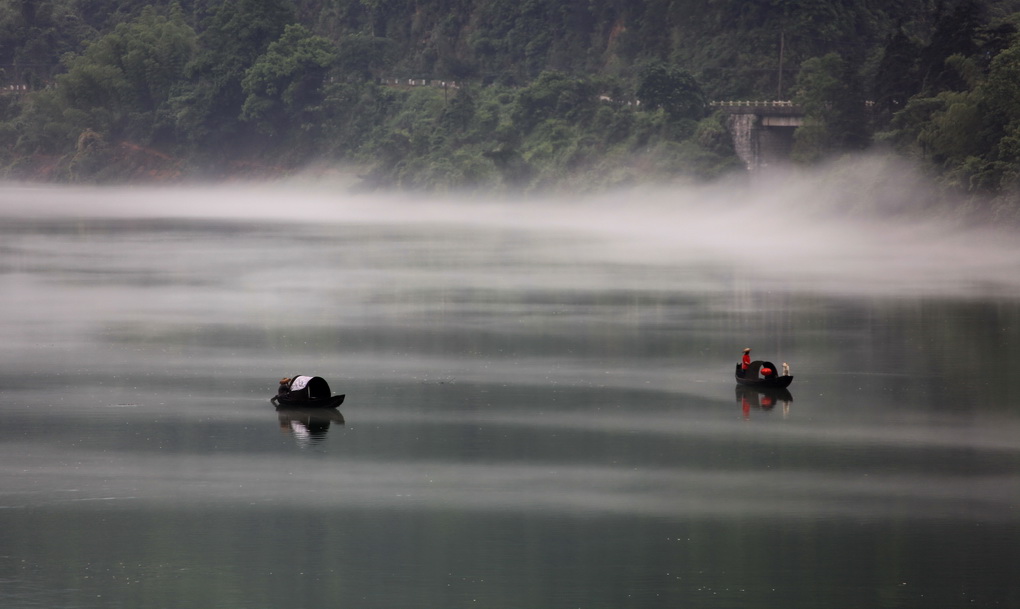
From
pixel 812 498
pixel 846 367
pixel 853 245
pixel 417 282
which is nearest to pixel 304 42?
pixel 853 245

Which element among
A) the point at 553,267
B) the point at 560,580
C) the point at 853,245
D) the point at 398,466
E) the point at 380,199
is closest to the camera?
the point at 560,580

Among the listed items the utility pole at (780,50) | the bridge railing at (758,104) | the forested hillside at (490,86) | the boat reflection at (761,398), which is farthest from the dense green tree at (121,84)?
the boat reflection at (761,398)

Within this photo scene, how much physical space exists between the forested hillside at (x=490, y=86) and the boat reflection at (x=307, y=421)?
46.5 metres

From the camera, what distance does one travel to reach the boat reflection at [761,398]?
3200 cm

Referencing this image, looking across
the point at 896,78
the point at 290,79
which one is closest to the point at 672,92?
the point at 896,78

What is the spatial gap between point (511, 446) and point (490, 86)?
10604cm

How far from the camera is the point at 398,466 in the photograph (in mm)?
26703

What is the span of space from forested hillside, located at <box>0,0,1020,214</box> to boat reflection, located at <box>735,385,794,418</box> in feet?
131

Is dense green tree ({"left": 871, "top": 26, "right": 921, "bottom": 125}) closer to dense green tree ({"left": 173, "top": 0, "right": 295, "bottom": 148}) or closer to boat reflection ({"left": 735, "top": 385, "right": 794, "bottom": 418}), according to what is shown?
boat reflection ({"left": 735, "top": 385, "right": 794, "bottom": 418})

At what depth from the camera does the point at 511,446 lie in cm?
2817

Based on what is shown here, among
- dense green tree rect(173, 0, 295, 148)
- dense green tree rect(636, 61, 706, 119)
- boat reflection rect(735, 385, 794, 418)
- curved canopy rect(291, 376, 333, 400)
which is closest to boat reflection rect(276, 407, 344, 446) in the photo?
curved canopy rect(291, 376, 333, 400)

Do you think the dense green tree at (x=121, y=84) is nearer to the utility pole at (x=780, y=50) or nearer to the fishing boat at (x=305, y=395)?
the utility pole at (x=780, y=50)

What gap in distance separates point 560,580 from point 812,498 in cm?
552

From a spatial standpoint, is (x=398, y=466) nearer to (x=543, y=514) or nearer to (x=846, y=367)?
(x=543, y=514)
